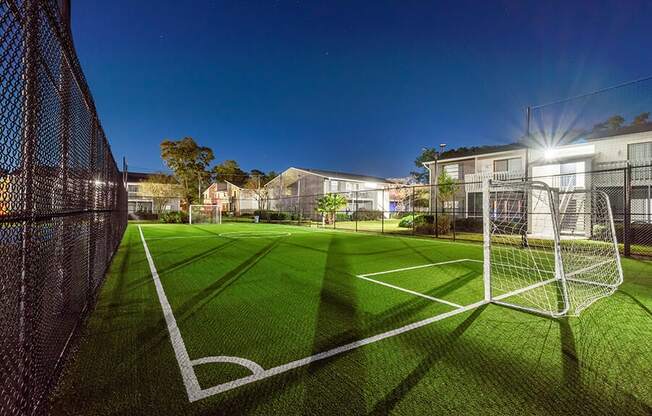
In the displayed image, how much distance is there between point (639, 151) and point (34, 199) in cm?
2409

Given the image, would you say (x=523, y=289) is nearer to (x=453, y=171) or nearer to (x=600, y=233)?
(x=600, y=233)

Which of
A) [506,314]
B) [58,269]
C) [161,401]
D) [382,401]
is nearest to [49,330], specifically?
[58,269]

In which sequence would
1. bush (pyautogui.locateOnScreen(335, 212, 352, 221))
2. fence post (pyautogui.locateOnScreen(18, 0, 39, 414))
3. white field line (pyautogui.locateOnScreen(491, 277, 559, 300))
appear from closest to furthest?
fence post (pyautogui.locateOnScreen(18, 0, 39, 414))
white field line (pyautogui.locateOnScreen(491, 277, 559, 300))
bush (pyautogui.locateOnScreen(335, 212, 352, 221))

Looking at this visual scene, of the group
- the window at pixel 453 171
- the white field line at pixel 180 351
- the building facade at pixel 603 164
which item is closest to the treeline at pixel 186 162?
the window at pixel 453 171

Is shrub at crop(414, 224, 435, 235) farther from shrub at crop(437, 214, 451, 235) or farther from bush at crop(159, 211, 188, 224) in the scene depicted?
bush at crop(159, 211, 188, 224)

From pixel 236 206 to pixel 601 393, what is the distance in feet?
151

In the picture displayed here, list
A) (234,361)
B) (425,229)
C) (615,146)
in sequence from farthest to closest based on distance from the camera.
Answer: (615,146)
(425,229)
(234,361)

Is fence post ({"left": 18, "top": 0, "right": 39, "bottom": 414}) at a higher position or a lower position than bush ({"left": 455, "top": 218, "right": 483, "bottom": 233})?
higher

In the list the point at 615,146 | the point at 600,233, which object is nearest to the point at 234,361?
the point at 600,233

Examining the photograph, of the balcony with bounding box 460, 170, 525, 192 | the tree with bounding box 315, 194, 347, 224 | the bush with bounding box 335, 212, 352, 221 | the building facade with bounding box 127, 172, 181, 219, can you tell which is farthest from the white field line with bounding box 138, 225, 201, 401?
the building facade with bounding box 127, 172, 181, 219

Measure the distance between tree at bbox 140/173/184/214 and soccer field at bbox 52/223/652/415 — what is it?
109 ft

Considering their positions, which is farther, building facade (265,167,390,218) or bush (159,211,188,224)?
building facade (265,167,390,218)

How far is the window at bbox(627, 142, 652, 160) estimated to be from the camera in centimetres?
1642

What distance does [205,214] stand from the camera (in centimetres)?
2755
